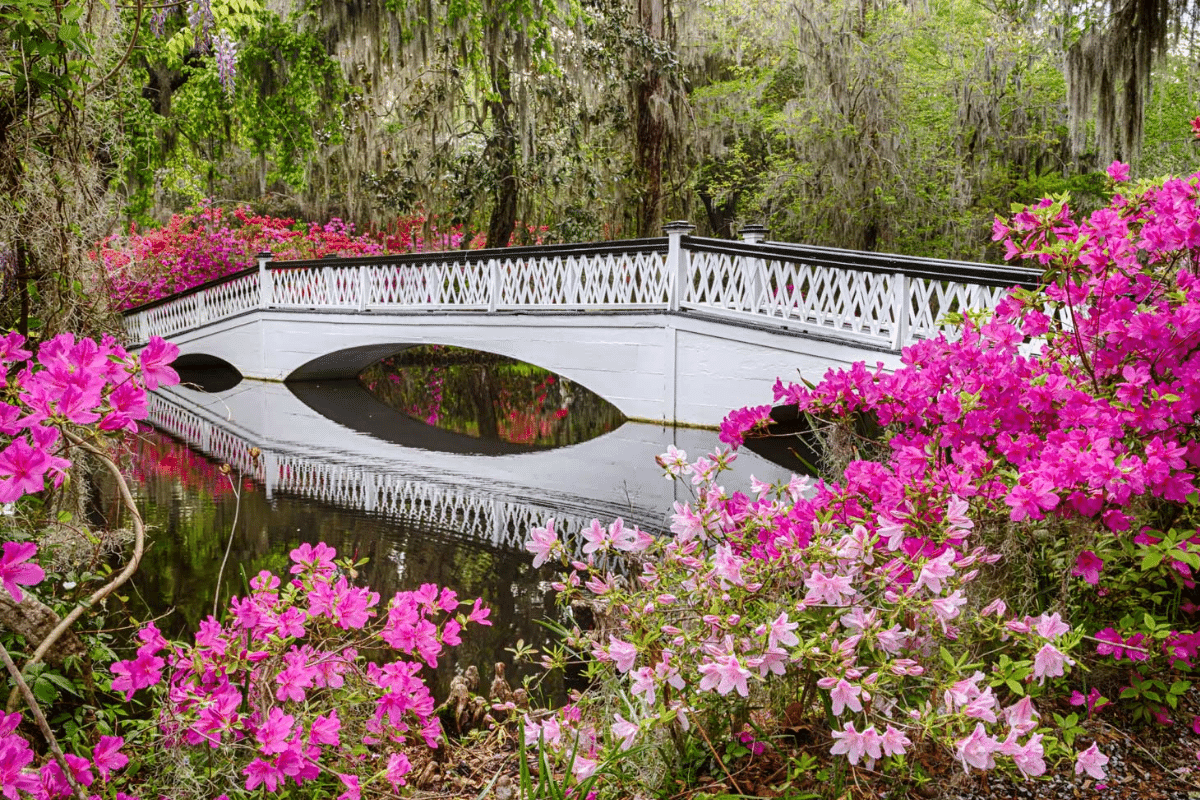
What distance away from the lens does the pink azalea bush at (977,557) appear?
1.99m

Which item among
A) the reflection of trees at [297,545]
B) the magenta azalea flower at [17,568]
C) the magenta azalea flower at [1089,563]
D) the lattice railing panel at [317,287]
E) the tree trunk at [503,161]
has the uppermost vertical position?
the tree trunk at [503,161]

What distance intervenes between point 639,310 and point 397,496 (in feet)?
16.9

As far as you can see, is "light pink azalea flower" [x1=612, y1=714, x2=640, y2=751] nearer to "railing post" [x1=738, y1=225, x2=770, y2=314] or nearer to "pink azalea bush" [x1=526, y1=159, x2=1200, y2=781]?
"pink azalea bush" [x1=526, y1=159, x2=1200, y2=781]

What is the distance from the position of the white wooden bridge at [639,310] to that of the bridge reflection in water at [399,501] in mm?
909

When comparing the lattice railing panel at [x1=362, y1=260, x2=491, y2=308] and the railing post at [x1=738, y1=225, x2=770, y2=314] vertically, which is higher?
the railing post at [x1=738, y1=225, x2=770, y2=314]

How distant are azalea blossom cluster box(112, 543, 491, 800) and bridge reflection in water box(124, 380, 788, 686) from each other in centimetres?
90

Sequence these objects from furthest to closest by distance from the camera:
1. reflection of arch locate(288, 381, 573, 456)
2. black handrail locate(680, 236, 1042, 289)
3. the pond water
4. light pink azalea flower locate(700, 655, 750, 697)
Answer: reflection of arch locate(288, 381, 573, 456) → black handrail locate(680, 236, 1042, 289) → the pond water → light pink azalea flower locate(700, 655, 750, 697)

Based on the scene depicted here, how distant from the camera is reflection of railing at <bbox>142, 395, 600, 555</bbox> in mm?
6824

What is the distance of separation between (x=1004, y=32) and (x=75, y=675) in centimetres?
1741

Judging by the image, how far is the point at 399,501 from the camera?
→ 7.74m

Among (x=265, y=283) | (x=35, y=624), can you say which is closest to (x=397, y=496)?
(x=35, y=624)

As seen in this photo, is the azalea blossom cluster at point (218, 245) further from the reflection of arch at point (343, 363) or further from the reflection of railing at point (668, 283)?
the reflection of arch at point (343, 363)

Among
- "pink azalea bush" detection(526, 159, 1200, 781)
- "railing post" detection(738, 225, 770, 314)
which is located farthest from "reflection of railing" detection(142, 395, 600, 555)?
"railing post" detection(738, 225, 770, 314)

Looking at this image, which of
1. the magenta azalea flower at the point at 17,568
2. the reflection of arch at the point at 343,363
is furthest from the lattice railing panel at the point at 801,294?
the magenta azalea flower at the point at 17,568
